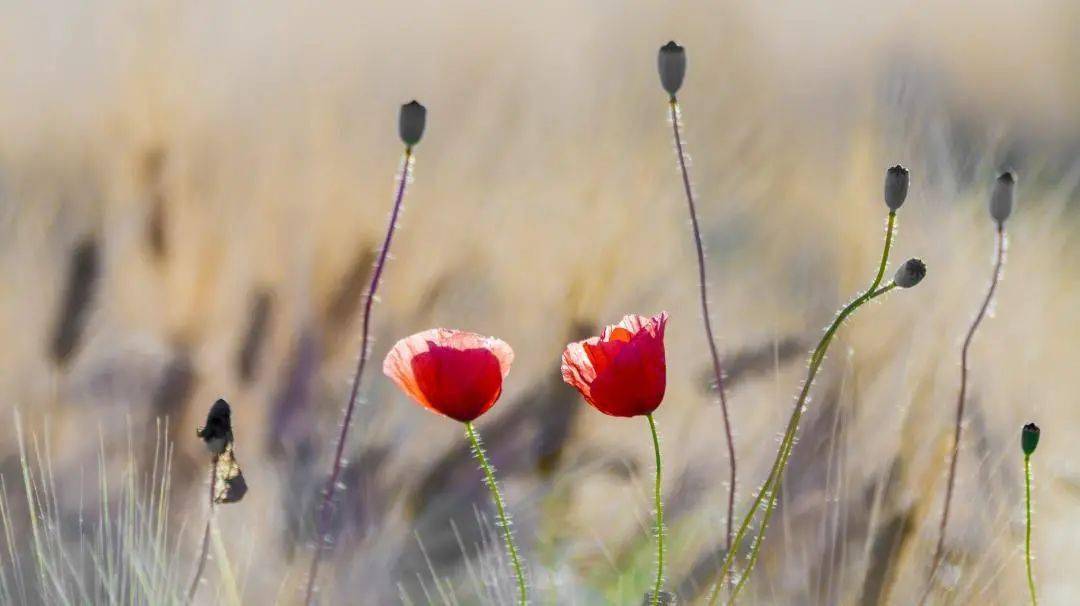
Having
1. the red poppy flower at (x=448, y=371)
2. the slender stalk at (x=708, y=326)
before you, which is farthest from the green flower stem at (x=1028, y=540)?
the red poppy flower at (x=448, y=371)

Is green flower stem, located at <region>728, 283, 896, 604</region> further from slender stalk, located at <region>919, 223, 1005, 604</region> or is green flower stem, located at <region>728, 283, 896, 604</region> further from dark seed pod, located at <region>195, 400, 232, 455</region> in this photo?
dark seed pod, located at <region>195, 400, 232, 455</region>

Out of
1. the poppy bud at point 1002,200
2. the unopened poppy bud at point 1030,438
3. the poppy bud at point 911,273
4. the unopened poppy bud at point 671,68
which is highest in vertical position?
the unopened poppy bud at point 671,68

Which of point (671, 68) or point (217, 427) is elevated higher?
point (671, 68)

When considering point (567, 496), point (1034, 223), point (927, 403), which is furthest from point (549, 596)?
point (1034, 223)

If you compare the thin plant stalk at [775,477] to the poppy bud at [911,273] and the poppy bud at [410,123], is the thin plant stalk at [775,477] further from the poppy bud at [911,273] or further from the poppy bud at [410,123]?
the poppy bud at [410,123]

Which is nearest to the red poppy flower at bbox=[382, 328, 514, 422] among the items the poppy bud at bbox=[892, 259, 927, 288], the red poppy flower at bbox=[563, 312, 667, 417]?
the red poppy flower at bbox=[563, 312, 667, 417]

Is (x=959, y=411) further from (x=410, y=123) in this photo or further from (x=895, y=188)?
(x=410, y=123)

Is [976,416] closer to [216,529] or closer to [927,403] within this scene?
[927,403]

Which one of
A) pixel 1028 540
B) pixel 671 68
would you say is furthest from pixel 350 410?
pixel 1028 540
